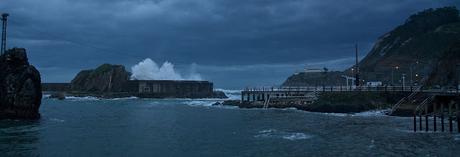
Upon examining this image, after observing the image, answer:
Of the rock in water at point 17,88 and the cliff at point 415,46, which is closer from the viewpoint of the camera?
the rock in water at point 17,88

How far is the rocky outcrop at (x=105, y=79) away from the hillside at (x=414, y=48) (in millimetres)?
63646

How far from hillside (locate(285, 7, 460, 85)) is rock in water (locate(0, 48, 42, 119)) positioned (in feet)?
297

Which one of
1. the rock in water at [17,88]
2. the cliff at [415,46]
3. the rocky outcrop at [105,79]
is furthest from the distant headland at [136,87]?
the rock in water at [17,88]

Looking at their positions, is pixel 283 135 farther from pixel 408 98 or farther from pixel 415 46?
pixel 415 46

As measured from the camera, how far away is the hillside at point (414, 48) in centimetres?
14250

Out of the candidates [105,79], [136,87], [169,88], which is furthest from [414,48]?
[105,79]

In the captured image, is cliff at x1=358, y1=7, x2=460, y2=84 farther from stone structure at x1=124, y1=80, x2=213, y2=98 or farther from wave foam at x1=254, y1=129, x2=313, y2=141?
wave foam at x1=254, y1=129, x2=313, y2=141

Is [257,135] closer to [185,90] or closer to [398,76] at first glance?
[398,76]

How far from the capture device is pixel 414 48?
164 meters

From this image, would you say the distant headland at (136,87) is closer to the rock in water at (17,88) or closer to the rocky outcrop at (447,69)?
the rocky outcrop at (447,69)

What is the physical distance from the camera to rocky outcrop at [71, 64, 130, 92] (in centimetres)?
18525

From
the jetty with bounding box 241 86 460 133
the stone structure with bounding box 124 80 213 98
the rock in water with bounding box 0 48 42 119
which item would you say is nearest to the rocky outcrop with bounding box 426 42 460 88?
the jetty with bounding box 241 86 460 133

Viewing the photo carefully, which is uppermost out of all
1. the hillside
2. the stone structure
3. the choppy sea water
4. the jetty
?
the hillside

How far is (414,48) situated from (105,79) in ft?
353
